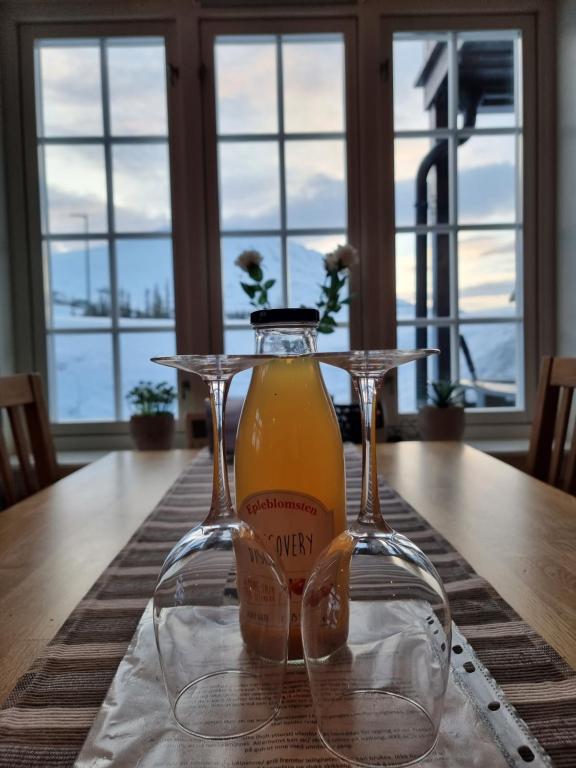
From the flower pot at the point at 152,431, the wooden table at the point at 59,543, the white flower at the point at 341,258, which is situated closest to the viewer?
the wooden table at the point at 59,543

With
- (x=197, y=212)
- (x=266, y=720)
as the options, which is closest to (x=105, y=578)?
(x=266, y=720)

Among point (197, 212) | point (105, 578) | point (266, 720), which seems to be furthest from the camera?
point (197, 212)

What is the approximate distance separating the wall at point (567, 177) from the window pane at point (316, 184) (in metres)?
0.65

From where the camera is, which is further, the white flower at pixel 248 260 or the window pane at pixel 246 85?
the window pane at pixel 246 85

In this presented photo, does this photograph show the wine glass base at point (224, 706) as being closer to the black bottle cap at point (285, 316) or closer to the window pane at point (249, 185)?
the black bottle cap at point (285, 316)

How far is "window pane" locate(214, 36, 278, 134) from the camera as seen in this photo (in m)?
1.67

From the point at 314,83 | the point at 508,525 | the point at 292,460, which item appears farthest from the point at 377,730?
the point at 314,83

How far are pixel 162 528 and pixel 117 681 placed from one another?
1.03ft

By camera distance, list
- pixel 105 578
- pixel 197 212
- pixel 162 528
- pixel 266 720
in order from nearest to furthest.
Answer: pixel 266 720 < pixel 105 578 < pixel 162 528 < pixel 197 212

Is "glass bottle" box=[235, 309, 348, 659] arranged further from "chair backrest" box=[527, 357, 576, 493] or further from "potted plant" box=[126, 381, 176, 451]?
"potted plant" box=[126, 381, 176, 451]

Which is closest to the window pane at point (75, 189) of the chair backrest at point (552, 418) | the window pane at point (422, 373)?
the window pane at point (422, 373)

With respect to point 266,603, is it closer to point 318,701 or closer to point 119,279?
point 318,701

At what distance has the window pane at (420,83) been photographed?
1.69m

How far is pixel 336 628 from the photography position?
0.31 m
